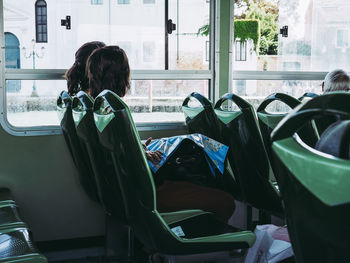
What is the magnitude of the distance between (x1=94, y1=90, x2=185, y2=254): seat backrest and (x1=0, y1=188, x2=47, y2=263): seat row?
0.41 metres

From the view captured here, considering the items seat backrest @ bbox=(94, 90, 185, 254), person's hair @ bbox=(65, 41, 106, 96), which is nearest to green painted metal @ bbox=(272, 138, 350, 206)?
seat backrest @ bbox=(94, 90, 185, 254)

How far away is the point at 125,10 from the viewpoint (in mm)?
3039

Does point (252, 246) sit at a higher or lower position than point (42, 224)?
higher

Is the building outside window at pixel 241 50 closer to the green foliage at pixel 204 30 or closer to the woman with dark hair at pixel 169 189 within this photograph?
the green foliage at pixel 204 30

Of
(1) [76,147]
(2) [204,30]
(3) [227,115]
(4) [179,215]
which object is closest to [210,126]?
(3) [227,115]

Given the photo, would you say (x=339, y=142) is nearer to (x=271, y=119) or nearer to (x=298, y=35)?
(x=271, y=119)

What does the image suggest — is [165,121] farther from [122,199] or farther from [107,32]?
[122,199]

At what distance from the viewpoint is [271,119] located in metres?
2.11

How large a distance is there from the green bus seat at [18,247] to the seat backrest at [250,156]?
907mm

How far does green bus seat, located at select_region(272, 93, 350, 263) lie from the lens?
540mm

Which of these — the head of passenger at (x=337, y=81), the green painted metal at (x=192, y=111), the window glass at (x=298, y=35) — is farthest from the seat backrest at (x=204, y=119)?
the head of passenger at (x=337, y=81)

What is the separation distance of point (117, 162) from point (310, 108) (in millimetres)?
1045

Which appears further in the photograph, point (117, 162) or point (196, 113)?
point (196, 113)

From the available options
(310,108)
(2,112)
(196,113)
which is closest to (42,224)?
(2,112)
